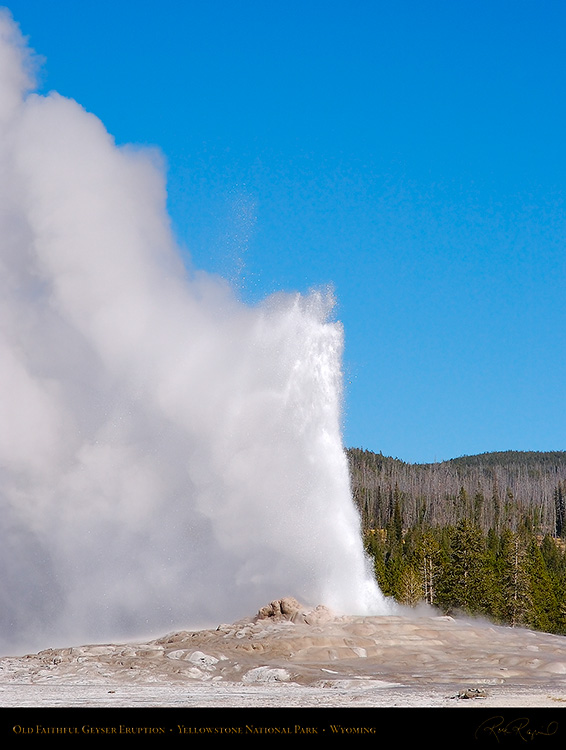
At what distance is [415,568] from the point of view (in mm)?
65062

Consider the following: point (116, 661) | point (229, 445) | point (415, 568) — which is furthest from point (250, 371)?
point (415, 568)

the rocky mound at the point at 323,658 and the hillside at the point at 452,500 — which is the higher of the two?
the hillside at the point at 452,500

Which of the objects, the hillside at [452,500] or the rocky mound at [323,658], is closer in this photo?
the rocky mound at [323,658]
